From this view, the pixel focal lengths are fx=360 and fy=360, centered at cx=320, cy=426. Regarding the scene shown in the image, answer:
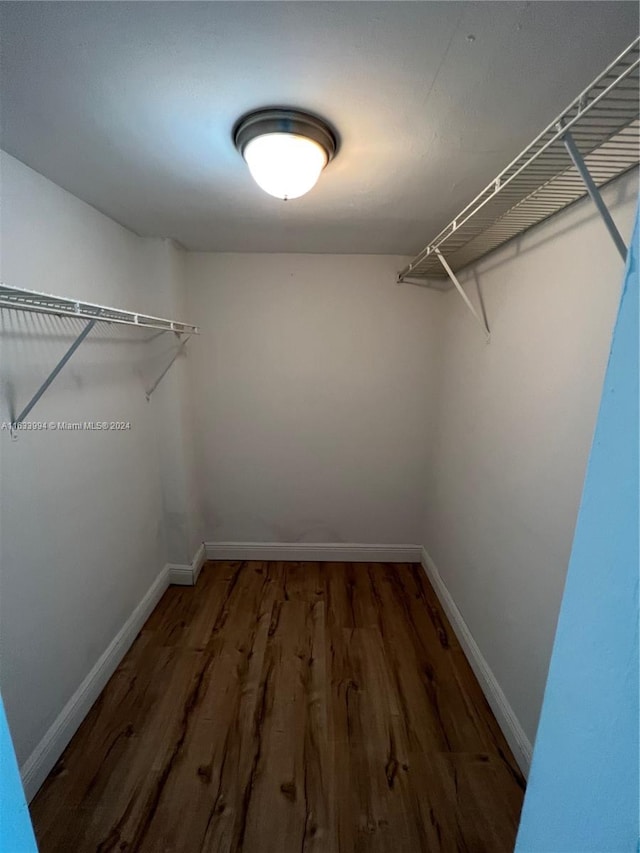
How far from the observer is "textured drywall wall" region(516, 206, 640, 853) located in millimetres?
403

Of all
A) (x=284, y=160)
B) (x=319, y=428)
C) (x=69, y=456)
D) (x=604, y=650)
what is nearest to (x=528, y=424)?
(x=604, y=650)

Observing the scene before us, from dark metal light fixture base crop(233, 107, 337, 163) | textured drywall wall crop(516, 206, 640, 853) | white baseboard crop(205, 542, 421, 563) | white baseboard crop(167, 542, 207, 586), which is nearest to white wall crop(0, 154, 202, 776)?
white baseboard crop(167, 542, 207, 586)

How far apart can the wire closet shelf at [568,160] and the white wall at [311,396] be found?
841 mm

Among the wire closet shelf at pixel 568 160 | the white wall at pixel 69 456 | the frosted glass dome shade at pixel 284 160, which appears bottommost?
the white wall at pixel 69 456

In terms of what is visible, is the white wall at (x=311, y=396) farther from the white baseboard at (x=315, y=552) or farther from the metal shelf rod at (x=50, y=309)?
the metal shelf rod at (x=50, y=309)

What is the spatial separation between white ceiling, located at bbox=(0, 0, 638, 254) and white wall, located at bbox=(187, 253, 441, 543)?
3.31ft

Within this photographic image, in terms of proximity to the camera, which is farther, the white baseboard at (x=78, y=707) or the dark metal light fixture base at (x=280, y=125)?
the white baseboard at (x=78, y=707)

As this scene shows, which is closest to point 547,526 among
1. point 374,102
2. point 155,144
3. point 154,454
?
point 374,102

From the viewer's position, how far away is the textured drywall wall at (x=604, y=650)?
1.32ft

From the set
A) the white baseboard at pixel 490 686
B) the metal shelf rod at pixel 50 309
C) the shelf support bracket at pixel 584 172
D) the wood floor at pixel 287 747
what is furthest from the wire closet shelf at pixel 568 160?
the wood floor at pixel 287 747

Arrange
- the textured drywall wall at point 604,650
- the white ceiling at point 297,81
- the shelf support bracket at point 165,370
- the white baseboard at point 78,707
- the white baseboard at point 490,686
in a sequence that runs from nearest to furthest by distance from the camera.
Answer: the textured drywall wall at point 604,650, the white ceiling at point 297,81, the white baseboard at point 78,707, the white baseboard at point 490,686, the shelf support bracket at point 165,370

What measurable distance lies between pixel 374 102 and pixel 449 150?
1.16ft

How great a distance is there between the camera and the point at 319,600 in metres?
2.42

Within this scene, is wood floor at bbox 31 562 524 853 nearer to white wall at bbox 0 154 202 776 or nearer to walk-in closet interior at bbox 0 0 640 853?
walk-in closet interior at bbox 0 0 640 853
